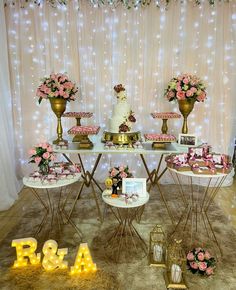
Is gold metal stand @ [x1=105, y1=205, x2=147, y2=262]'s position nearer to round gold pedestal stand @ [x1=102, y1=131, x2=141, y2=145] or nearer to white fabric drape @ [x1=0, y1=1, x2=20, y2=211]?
round gold pedestal stand @ [x1=102, y1=131, x2=141, y2=145]

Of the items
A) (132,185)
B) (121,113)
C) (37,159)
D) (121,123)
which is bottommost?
(132,185)

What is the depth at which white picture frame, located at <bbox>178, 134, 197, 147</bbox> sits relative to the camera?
3.36 metres

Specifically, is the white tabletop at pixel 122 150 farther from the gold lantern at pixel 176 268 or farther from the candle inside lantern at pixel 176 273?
the candle inside lantern at pixel 176 273

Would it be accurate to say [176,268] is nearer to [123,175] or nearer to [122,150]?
[123,175]

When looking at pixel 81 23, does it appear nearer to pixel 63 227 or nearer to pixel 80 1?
pixel 80 1

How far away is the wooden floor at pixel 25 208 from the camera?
3.19 metres

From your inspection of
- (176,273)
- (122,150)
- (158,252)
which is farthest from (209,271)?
(122,150)

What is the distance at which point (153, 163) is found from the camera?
4406mm

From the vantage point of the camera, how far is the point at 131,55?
4.10 m

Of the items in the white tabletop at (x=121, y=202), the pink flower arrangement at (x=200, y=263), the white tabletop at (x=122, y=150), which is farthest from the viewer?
the white tabletop at (x=122, y=150)

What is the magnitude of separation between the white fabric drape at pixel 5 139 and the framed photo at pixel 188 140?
218 cm

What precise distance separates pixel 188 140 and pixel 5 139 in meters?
2.26

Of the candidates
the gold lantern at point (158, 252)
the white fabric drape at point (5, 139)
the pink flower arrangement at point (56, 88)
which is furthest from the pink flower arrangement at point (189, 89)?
the white fabric drape at point (5, 139)

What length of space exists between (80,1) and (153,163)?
2.46 meters
